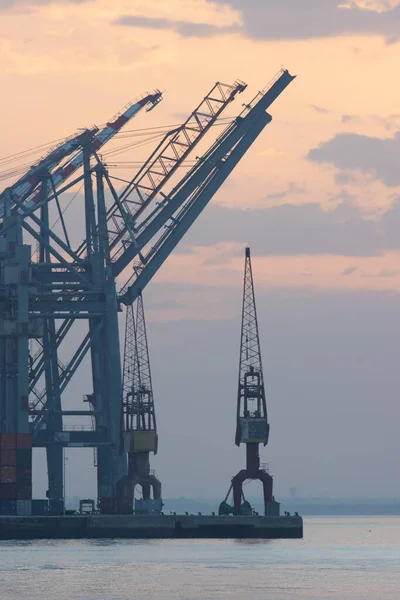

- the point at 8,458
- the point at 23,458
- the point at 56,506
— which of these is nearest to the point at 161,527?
the point at 56,506

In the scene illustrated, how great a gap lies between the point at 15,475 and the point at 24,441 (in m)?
2.36

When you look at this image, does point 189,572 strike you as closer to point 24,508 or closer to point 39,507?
point 24,508

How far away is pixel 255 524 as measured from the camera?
125875 millimetres

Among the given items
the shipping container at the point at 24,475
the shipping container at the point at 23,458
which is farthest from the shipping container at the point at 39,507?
the shipping container at the point at 23,458

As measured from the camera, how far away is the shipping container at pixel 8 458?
12362 cm

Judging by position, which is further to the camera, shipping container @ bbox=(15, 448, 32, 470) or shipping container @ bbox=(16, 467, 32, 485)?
shipping container @ bbox=(15, 448, 32, 470)

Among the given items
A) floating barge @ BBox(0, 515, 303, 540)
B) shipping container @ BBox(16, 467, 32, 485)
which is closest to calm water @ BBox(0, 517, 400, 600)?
floating barge @ BBox(0, 515, 303, 540)

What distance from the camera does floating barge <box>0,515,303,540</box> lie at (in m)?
125

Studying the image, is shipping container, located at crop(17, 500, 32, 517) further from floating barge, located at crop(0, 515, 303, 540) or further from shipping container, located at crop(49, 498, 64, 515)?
shipping container, located at crop(49, 498, 64, 515)

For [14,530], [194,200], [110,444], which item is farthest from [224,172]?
[14,530]

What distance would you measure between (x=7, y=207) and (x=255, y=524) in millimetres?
28046

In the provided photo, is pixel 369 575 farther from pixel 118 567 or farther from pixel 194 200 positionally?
pixel 194 200

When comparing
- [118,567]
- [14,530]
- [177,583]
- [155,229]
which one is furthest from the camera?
[155,229]

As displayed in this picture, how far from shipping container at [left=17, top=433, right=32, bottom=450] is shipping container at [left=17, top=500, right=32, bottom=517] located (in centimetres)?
360
